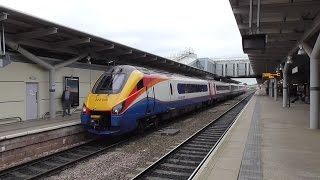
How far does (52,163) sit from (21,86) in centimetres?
599

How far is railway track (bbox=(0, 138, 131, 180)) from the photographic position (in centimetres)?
870

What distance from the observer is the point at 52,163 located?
32.5ft

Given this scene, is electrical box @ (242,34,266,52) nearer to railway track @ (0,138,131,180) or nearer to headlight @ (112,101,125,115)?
headlight @ (112,101,125,115)

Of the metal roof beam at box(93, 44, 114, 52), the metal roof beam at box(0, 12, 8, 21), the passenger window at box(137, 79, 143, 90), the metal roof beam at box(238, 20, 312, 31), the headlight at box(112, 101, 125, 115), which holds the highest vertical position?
the metal roof beam at box(238, 20, 312, 31)

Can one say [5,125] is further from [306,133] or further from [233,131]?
[306,133]

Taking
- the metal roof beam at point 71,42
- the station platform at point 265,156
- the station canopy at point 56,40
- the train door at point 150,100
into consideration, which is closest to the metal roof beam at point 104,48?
the station canopy at point 56,40

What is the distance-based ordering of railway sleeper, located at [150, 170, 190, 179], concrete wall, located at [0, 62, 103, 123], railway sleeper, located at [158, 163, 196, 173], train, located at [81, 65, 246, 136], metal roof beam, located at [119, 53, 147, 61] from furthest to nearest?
1. metal roof beam, located at [119, 53, 147, 61]
2. concrete wall, located at [0, 62, 103, 123]
3. train, located at [81, 65, 246, 136]
4. railway sleeper, located at [158, 163, 196, 173]
5. railway sleeper, located at [150, 170, 190, 179]

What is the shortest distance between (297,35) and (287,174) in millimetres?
11314

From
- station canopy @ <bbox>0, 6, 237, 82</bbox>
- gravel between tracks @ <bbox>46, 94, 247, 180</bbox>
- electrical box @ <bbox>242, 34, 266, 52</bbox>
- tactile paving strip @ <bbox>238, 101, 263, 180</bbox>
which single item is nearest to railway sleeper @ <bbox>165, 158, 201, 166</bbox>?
gravel between tracks @ <bbox>46, 94, 247, 180</bbox>

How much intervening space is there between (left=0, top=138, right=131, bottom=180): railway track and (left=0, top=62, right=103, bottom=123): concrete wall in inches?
151

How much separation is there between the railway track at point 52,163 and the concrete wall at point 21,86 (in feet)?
12.6

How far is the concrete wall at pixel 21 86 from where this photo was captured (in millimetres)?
13852

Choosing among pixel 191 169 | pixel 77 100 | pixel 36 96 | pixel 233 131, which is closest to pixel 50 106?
pixel 36 96

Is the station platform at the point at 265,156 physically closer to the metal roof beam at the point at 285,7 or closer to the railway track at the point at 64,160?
the railway track at the point at 64,160
